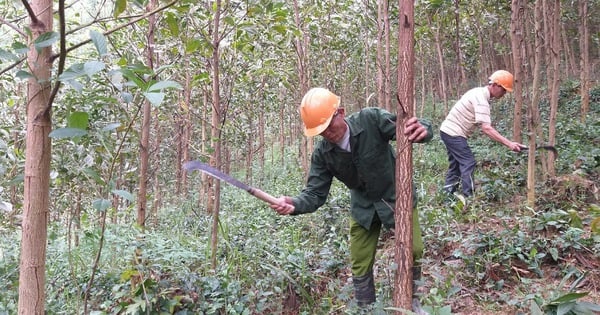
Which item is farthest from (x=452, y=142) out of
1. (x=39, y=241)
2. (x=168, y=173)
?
(x=168, y=173)

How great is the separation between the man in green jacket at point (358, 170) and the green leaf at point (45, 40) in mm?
1790

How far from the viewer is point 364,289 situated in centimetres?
327

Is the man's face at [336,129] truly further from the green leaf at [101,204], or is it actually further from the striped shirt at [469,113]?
the striped shirt at [469,113]

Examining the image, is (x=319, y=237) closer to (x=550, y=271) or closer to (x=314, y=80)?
(x=550, y=271)

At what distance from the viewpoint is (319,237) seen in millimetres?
4926

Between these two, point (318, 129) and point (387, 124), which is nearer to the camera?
point (318, 129)

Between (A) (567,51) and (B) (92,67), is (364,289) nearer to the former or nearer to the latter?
(B) (92,67)

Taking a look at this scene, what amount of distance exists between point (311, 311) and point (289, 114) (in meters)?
15.2

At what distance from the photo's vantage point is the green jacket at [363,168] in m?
3.01

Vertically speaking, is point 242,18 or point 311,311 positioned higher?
point 242,18

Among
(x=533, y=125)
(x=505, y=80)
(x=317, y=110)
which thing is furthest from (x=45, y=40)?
(x=505, y=80)

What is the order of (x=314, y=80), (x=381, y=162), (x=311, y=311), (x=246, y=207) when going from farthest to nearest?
(x=314, y=80) < (x=246, y=207) < (x=311, y=311) < (x=381, y=162)

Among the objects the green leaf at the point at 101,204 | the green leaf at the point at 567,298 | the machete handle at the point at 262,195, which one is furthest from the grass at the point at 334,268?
the green leaf at the point at 101,204

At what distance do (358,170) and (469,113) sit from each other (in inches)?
114
